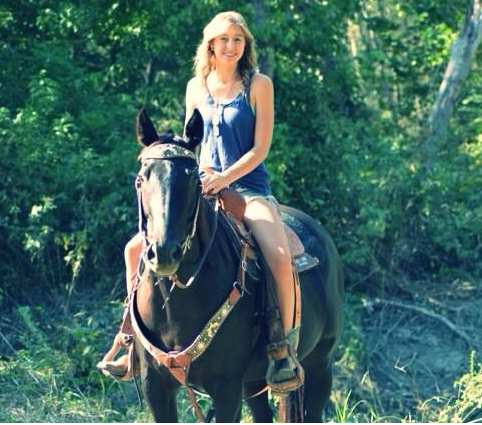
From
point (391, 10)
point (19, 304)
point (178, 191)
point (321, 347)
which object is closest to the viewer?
point (178, 191)

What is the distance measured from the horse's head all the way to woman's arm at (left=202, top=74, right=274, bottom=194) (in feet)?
1.28

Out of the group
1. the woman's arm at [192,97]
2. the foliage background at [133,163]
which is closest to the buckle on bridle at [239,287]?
the woman's arm at [192,97]

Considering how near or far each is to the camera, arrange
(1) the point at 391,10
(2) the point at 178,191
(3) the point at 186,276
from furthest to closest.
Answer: (1) the point at 391,10, (3) the point at 186,276, (2) the point at 178,191

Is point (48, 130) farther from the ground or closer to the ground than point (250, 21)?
closer to the ground

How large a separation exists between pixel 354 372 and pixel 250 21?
372cm

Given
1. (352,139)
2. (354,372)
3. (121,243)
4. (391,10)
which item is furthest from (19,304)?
(391,10)

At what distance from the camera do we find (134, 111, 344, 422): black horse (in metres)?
4.99

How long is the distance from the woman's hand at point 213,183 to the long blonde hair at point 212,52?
60cm

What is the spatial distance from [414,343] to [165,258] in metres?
7.28

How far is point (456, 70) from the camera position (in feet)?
45.1

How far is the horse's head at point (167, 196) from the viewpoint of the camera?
16.0 feet

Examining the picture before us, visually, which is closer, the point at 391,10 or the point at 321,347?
the point at 321,347

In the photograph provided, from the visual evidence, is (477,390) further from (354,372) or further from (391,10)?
(391,10)

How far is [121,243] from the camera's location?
440 inches
